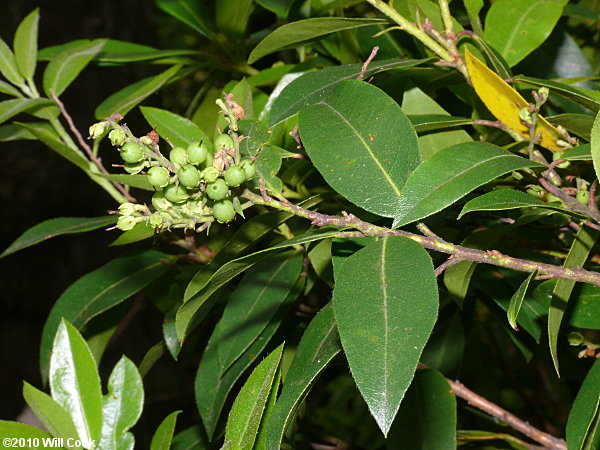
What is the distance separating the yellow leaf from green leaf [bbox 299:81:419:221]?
0.14 metres

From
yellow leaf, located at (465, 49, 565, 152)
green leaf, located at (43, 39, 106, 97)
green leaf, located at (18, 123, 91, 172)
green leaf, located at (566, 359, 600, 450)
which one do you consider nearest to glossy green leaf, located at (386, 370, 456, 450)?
green leaf, located at (566, 359, 600, 450)

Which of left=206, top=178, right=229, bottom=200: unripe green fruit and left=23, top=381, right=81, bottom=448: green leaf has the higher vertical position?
left=206, top=178, right=229, bottom=200: unripe green fruit

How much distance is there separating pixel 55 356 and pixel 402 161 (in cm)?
50

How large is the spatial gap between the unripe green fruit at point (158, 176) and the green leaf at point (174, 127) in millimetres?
348

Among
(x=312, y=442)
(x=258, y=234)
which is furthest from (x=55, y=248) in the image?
(x=258, y=234)

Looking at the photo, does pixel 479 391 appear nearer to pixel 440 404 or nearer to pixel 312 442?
pixel 312 442

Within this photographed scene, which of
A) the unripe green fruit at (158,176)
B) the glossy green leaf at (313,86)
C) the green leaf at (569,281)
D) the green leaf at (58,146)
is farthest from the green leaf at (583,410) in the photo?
the green leaf at (58,146)

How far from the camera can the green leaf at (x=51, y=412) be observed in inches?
28.8

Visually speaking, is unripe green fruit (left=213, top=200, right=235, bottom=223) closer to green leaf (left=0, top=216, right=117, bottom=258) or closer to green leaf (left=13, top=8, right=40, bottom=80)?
green leaf (left=0, top=216, right=117, bottom=258)

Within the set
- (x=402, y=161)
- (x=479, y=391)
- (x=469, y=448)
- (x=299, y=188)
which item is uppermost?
(x=402, y=161)

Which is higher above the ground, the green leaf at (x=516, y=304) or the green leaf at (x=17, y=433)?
the green leaf at (x=516, y=304)

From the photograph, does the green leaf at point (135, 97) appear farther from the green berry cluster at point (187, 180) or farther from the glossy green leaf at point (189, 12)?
the green berry cluster at point (187, 180)

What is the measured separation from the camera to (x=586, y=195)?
718mm

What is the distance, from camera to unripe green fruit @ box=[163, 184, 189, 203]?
577mm
